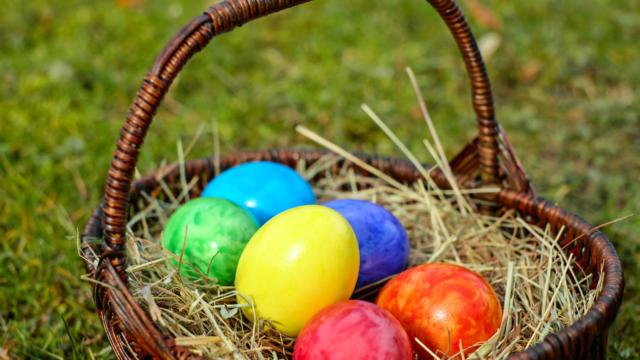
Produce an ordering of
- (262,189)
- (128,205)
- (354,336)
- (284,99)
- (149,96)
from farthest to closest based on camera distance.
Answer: (284,99), (262,189), (128,205), (149,96), (354,336)

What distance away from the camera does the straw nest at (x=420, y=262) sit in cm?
172

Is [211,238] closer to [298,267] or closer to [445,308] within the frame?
[298,267]

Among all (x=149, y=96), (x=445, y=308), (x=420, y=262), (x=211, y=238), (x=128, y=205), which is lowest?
(x=420, y=262)

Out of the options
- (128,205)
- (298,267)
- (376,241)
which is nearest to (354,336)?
(298,267)

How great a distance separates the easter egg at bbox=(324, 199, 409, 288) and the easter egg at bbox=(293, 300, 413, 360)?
14.5 inches

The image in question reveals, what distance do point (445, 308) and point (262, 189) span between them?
673mm

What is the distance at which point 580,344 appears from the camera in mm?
1518

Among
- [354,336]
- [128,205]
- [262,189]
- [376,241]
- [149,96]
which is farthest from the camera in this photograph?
[262,189]

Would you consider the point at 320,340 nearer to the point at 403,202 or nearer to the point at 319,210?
the point at 319,210

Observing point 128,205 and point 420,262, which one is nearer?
point 128,205

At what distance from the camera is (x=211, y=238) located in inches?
74.9

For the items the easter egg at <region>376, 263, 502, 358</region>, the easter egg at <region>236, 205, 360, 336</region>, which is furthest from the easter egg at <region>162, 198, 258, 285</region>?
the easter egg at <region>376, 263, 502, 358</region>

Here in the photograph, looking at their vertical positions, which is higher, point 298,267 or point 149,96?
point 149,96

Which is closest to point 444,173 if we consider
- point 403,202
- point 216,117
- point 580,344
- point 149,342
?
point 403,202
